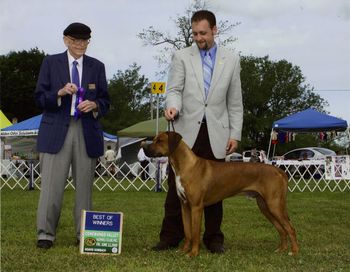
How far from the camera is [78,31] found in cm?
477

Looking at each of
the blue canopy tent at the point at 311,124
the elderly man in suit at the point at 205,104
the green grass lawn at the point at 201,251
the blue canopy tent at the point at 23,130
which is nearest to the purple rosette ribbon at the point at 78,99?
the elderly man in suit at the point at 205,104

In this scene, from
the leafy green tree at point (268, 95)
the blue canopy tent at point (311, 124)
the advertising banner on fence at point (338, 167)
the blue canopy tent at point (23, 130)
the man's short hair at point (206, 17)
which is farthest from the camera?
the leafy green tree at point (268, 95)

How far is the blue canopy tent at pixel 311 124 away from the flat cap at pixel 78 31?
14.7 m

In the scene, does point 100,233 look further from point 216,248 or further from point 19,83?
point 19,83

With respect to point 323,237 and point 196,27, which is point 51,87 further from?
point 323,237

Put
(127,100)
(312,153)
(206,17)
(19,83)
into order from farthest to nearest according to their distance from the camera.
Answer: (127,100) → (19,83) → (312,153) → (206,17)

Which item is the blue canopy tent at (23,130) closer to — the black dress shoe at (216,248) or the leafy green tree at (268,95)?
the black dress shoe at (216,248)

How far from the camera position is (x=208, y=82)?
488cm

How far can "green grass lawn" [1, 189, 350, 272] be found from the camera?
4.08 meters

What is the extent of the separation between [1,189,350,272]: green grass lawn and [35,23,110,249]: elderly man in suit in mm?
421

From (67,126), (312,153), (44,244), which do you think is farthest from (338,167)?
(44,244)

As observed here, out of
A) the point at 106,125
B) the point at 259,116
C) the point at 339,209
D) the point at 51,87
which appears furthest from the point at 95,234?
the point at 259,116

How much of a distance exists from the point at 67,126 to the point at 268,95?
45.6 metres

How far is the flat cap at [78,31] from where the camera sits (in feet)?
15.6
